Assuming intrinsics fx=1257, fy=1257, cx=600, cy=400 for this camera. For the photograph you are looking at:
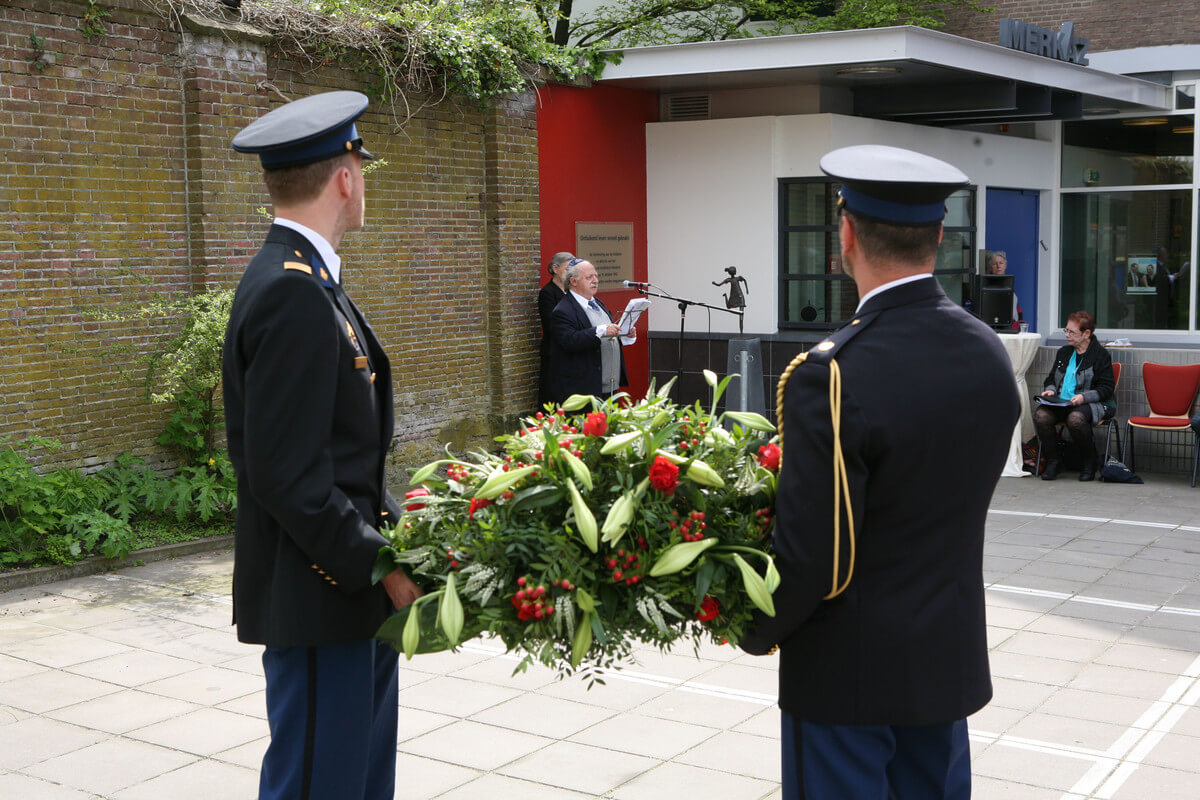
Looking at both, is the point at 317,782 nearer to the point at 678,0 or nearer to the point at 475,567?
the point at 475,567

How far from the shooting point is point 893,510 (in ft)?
8.30

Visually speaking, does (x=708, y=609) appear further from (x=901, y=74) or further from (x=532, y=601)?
(x=901, y=74)

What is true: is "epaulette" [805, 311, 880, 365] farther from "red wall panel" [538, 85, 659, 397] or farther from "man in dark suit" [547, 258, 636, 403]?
"red wall panel" [538, 85, 659, 397]

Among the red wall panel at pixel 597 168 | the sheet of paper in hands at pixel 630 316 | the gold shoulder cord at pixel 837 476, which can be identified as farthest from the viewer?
the red wall panel at pixel 597 168

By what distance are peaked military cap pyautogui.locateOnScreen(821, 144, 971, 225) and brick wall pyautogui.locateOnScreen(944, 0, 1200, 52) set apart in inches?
578

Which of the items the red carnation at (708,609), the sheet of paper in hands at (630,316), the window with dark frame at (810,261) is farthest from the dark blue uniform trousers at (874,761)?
the window with dark frame at (810,261)

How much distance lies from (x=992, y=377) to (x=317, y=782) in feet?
5.58

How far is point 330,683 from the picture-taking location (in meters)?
2.82

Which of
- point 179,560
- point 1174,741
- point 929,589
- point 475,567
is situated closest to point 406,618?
point 475,567

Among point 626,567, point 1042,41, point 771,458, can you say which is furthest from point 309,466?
point 1042,41

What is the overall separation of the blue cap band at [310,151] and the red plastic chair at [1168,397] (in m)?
10.0

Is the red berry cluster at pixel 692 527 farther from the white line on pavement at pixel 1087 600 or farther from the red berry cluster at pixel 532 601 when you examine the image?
the white line on pavement at pixel 1087 600

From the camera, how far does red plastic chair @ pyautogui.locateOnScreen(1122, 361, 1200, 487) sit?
11.2 meters

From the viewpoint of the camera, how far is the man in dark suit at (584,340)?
35.2ft
